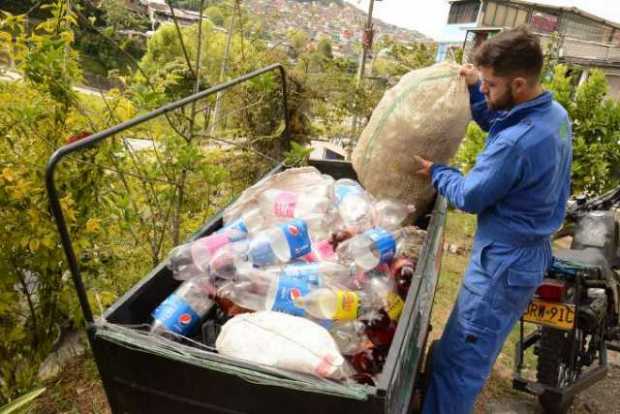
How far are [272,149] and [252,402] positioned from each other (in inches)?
177

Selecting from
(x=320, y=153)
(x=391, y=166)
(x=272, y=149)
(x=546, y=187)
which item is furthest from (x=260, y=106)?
(x=546, y=187)

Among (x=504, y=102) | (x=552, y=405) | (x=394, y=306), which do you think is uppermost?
(x=504, y=102)

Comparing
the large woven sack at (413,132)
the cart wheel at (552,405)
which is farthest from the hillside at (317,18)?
the cart wheel at (552,405)

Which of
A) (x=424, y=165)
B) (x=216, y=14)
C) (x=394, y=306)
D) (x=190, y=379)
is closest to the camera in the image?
(x=190, y=379)

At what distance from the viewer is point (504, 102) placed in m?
1.97

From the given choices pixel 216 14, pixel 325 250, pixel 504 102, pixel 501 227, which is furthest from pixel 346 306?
pixel 216 14

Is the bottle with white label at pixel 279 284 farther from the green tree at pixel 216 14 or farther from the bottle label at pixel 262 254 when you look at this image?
the green tree at pixel 216 14

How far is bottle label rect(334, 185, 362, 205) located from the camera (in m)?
2.39

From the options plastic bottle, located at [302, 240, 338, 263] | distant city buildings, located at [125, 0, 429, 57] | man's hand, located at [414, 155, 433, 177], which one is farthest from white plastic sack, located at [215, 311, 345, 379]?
distant city buildings, located at [125, 0, 429, 57]

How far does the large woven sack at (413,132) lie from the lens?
2.38 m

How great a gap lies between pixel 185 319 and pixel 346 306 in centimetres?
52

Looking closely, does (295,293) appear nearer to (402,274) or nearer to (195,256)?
(195,256)

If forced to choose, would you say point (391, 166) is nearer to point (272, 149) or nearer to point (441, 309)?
point (441, 309)

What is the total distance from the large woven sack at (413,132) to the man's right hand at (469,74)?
0.18 feet
